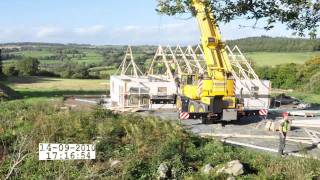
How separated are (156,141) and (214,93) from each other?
9211 mm

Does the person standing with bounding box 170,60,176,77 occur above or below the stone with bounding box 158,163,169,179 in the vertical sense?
above

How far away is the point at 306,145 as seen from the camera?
21.8 m

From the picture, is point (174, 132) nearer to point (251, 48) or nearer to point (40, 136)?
point (40, 136)

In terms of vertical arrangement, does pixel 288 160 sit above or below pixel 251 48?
below

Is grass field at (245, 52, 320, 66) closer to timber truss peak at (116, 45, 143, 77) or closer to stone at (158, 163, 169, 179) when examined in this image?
timber truss peak at (116, 45, 143, 77)

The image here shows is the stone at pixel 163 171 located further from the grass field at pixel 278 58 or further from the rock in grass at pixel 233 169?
the grass field at pixel 278 58

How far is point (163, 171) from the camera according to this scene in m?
14.7

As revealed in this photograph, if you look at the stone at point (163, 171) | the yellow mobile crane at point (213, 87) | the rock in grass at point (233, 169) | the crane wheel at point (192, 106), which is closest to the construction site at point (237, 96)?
the crane wheel at point (192, 106)

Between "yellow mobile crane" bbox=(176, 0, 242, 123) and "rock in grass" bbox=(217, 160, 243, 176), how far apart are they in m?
11.2

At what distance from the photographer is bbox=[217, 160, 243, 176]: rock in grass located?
14.7 m

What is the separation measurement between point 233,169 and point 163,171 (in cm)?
192

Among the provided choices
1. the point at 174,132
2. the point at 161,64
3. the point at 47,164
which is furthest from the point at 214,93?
the point at 161,64

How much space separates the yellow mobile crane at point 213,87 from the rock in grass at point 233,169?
11203 mm

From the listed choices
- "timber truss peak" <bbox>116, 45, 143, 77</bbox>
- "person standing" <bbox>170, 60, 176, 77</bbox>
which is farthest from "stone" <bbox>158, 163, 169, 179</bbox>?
"timber truss peak" <bbox>116, 45, 143, 77</bbox>
